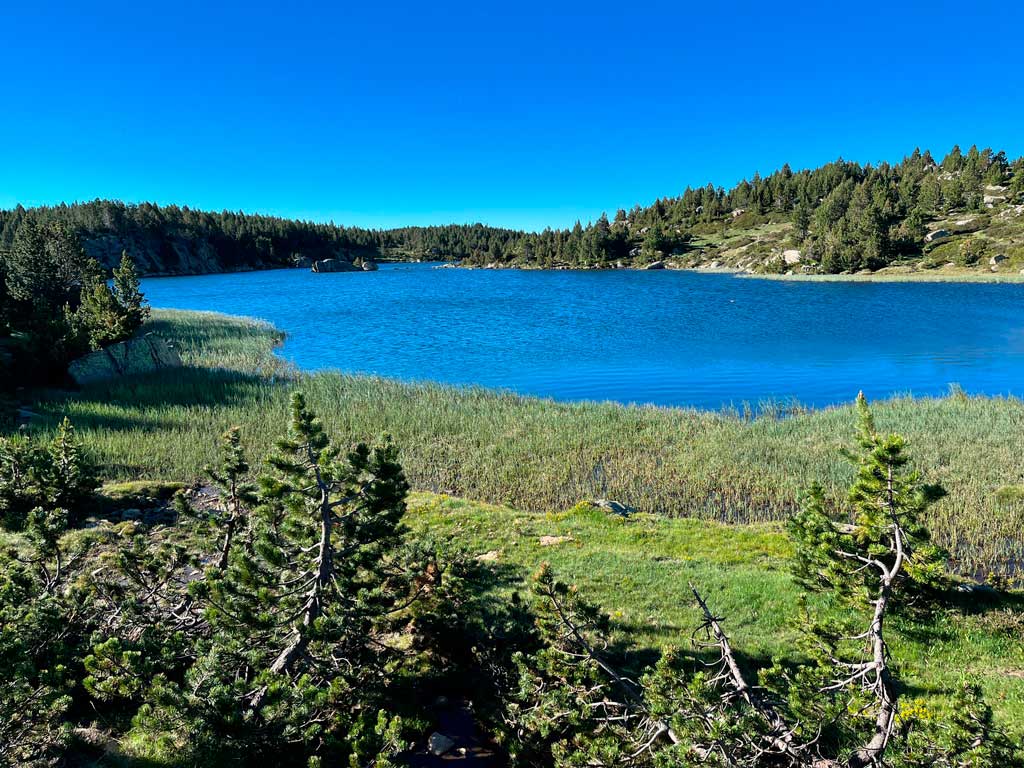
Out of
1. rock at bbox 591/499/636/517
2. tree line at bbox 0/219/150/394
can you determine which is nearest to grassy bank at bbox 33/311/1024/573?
rock at bbox 591/499/636/517

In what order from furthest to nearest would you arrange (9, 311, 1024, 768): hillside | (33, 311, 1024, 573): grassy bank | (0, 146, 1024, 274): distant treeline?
1. (0, 146, 1024, 274): distant treeline
2. (33, 311, 1024, 573): grassy bank
3. (9, 311, 1024, 768): hillside

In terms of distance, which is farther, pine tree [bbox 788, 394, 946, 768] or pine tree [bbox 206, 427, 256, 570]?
pine tree [bbox 206, 427, 256, 570]

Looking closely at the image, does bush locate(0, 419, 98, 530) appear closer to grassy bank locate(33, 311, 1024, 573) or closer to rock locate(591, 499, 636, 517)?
grassy bank locate(33, 311, 1024, 573)

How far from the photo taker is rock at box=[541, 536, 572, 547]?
12562 mm

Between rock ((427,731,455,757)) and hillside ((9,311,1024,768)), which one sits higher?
hillside ((9,311,1024,768))

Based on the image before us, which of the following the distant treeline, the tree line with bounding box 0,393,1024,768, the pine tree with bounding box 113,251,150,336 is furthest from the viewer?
the distant treeline

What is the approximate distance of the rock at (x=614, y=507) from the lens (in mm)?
14688

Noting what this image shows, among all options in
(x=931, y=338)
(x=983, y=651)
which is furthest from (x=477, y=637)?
(x=931, y=338)

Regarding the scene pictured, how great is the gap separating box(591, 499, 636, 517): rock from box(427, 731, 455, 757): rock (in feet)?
27.6

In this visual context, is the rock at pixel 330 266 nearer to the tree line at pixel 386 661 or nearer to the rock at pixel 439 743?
the tree line at pixel 386 661

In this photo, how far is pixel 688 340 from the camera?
47.5 metres

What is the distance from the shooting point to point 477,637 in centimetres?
852

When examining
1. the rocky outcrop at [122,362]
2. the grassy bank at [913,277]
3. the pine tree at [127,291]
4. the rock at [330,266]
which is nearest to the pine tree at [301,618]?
the rocky outcrop at [122,362]

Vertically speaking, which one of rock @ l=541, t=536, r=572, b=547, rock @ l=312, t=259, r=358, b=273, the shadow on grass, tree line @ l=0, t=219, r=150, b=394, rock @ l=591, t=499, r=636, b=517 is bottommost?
rock @ l=591, t=499, r=636, b=517
